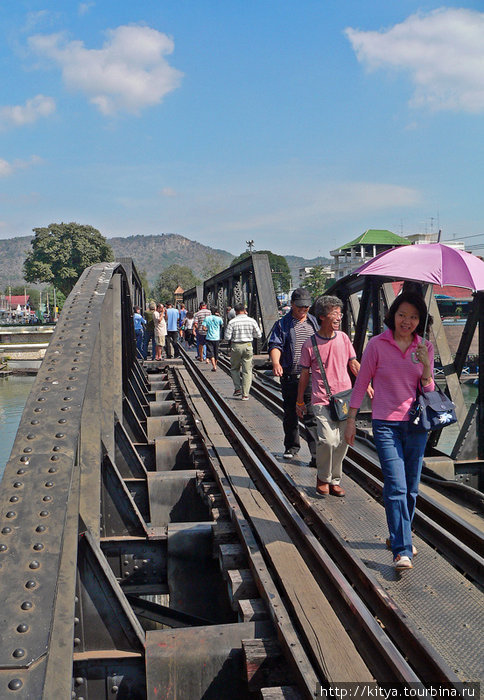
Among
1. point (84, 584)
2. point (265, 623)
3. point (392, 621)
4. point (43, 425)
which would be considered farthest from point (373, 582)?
point (43, 425)

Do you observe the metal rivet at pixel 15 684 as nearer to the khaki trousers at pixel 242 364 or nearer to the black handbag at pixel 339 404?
the black handbag at pixel 339 404

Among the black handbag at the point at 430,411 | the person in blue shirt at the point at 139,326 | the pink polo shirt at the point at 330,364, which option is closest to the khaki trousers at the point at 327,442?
the pink polo shirt at the point at 330,364

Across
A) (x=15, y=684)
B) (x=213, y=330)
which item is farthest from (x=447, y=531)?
(x=213, y=330)

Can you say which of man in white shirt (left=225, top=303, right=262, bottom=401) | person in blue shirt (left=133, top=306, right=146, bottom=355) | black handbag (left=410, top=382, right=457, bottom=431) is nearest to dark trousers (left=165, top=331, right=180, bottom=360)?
person in blue shirt (left=133, top=306, right=146, bottom=355)

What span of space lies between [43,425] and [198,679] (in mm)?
1559

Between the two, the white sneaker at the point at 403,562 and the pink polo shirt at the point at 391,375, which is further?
the pink polo shirt at the point at 391,375

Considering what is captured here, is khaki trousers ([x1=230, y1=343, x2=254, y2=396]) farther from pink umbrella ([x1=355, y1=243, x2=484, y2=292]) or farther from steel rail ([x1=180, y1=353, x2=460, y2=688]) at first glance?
pink umbrella ([x1=355, y1=243, x2=484, y2=292])

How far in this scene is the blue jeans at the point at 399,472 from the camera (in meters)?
3.94

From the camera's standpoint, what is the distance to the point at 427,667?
9.68ft

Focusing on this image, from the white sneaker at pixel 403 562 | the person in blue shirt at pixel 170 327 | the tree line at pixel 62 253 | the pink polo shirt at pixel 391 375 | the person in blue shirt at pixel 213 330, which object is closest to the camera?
the white sneaker at pixel 403 562

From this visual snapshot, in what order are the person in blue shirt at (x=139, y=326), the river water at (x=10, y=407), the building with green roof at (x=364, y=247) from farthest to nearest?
the building with green roof at (x=364, y=247) → the river water at (x=10, y=407) → the person in blue shirt at (x=139, y=326)

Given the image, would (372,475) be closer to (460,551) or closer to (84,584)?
(460,551)

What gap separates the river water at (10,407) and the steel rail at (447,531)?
1164 centimetres

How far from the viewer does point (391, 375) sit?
163 inches
